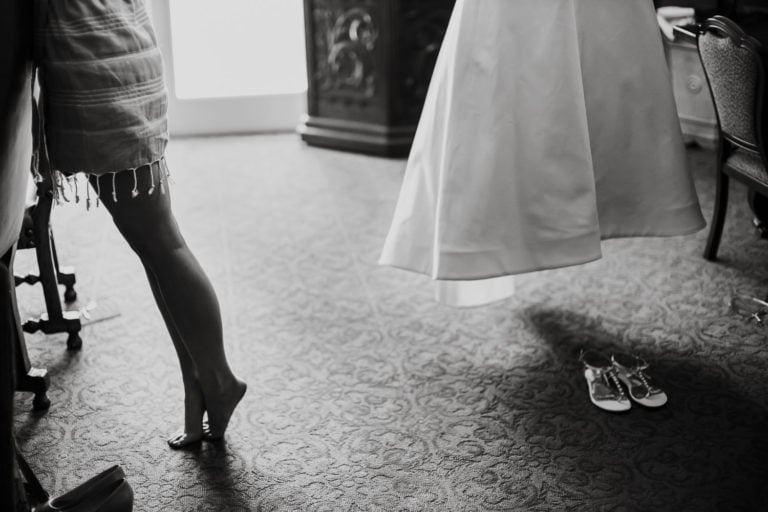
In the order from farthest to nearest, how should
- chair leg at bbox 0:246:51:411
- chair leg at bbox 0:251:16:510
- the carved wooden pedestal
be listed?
the carved wooden pedestal
chair leg at bbox 0:246:51:411
chair leg at bbox 0:251:16:510

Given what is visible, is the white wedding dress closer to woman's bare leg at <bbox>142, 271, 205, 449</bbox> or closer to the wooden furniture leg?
woman's bare leg at <bbox>142, 271, 205, 449</bbox>

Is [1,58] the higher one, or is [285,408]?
[1,58]

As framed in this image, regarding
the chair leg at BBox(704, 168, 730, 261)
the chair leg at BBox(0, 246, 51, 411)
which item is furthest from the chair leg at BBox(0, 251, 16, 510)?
the chair leg at BBox(704, 168, 730, 261)

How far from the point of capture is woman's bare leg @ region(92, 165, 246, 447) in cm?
168

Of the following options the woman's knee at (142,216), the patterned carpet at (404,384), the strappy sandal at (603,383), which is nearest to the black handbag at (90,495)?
the patterned carpet at (404,384)

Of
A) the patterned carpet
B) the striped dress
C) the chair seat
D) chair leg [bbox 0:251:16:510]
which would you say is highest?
the striped dress

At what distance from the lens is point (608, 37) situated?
2.20 metres

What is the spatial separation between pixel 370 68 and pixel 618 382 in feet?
8.62

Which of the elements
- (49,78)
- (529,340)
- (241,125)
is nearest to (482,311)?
(529,340)

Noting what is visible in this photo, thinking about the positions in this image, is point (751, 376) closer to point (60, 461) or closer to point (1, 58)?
point (60, 461)

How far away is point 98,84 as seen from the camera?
1521 millimetres

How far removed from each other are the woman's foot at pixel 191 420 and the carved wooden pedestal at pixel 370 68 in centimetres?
261

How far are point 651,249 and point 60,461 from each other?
6.93 ft

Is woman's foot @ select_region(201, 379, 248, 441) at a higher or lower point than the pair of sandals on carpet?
higher
